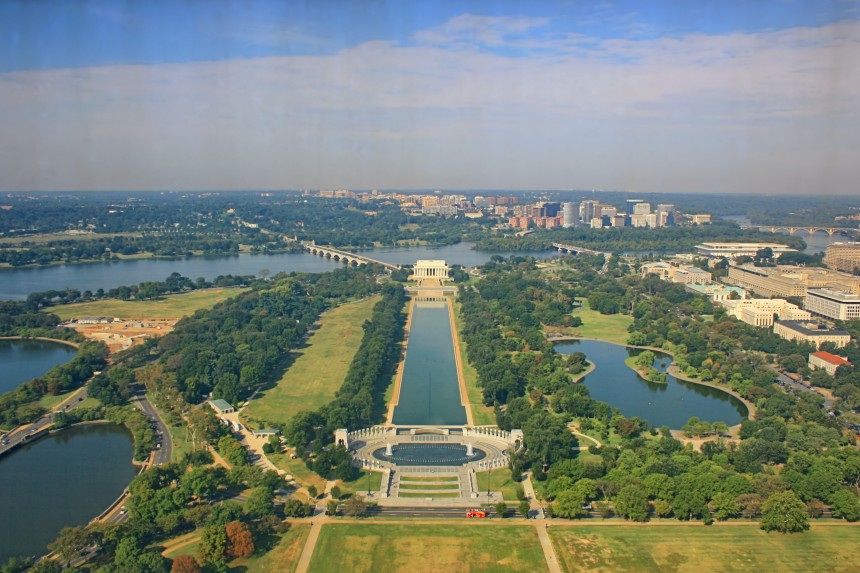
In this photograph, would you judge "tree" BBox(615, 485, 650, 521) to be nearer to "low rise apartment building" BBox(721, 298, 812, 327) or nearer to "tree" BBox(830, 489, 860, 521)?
"tree" BBox(830, 489, 860, 521)

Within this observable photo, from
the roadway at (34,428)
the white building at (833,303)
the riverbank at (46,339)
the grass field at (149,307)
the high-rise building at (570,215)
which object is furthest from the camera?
the high-rise building at (570,215)

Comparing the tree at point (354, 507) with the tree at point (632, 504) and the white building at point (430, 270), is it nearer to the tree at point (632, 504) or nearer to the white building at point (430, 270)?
the tree at point (632, 504)

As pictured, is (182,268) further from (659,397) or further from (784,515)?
(784,515)

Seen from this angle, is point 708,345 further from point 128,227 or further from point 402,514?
point 128,227

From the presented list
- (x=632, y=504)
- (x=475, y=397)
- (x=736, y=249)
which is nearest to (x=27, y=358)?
(x=475, y=397)

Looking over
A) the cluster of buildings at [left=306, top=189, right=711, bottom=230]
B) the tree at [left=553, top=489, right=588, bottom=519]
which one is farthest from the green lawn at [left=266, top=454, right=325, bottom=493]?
the cluster of buildings at [left=306, top=189, right=711, bottom=230]

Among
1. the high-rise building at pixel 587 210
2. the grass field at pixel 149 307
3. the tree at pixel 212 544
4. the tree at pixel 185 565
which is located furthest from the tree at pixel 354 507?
the high-rise building at pixel 587 210

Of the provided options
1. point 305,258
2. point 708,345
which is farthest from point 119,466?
point 305,258
